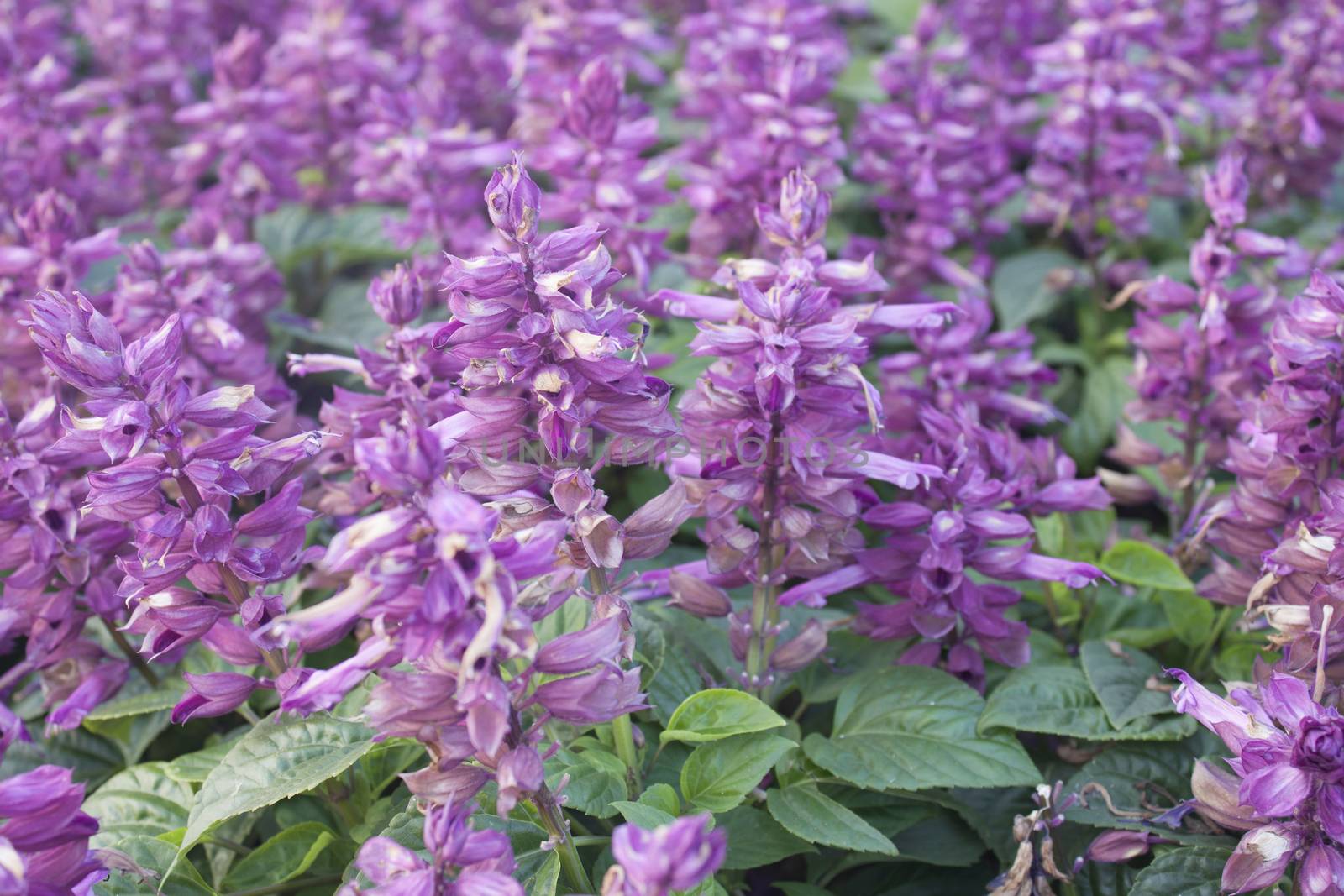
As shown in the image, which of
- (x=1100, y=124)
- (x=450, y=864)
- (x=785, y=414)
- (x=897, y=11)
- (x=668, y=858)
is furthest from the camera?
(x=897, y=11)

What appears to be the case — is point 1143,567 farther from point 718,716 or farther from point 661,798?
point 661,798

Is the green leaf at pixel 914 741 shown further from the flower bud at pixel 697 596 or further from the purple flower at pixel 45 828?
the purple flower at pixel 45 828

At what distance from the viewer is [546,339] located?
5.04 feet

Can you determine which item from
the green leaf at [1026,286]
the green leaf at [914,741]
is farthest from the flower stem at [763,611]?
the green leaf at [1026,286]

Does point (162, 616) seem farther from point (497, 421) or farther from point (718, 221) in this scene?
point (718, 221)

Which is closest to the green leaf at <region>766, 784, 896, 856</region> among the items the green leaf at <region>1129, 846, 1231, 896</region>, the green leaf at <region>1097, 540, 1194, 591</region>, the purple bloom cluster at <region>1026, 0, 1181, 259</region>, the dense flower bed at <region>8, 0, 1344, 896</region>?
the dense flower bed at <region>8, 0, 1344, 896</region>

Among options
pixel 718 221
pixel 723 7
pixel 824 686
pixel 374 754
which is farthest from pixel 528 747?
pixel 723 7

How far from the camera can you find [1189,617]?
222 centimetres

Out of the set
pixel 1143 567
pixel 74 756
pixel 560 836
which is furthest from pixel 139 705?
pixel 1143 567

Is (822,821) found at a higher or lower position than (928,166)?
lower

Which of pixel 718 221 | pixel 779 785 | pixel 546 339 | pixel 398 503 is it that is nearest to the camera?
pixel 398 503

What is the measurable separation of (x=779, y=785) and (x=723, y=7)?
107 inches

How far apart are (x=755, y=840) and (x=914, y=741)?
1.02 feet

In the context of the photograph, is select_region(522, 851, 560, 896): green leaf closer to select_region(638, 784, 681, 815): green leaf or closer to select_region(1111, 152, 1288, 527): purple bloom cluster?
select_region(638, 784, 681, 815): green leaf
